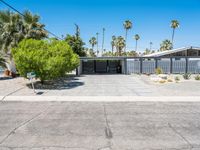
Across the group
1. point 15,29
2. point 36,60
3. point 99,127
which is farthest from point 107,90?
point 15,29

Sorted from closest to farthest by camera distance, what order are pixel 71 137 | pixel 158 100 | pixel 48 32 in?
pixel 71 137
pixel 158 100
pixel 48 32

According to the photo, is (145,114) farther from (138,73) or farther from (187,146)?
(138,73)

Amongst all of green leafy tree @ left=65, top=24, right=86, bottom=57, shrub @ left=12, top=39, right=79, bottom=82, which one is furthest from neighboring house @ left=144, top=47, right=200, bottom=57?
shrub @ left=12, top=39, right=79, bottom=82

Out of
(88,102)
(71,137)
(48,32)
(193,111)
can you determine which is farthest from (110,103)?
(48,32)

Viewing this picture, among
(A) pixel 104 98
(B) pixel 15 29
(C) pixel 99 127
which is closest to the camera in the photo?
(C) pixel 99 127

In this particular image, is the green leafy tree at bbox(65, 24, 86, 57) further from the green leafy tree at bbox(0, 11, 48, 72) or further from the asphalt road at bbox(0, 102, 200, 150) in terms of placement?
the asphalt road at bbox(0, 102, 200, 150)

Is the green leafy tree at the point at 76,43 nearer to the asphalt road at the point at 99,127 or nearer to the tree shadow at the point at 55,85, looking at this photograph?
the tree shadow at the point at 55,85

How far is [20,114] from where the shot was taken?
37.6 feet

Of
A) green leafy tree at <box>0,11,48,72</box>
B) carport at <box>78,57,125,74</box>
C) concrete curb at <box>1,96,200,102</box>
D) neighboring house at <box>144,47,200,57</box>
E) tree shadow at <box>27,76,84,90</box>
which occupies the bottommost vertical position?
concrete curb at <box>1,96,200,102</box>

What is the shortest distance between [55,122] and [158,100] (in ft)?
26.4

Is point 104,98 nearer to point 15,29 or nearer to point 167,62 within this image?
point 15,29

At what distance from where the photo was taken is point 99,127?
9.16 meters

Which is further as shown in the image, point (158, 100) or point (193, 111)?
point (158, 100)

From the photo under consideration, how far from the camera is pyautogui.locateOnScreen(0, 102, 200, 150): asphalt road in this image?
23.8 feet
